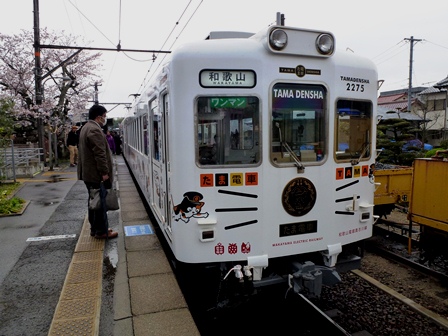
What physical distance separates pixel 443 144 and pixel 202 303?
14.3 m

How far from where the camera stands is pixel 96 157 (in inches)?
197

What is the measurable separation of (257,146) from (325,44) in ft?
4.04

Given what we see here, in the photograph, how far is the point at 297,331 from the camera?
3.80 metres

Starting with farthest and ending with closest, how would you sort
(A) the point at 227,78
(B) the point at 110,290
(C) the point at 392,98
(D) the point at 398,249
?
(C) the point at 392,98, (D) the point at 398,249, (B) the point at 110,290, (A) the point at 227,78

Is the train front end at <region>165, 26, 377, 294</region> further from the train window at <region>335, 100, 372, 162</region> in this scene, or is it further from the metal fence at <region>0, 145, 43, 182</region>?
the metal fence at <region>0, 145, 43, 182</region>

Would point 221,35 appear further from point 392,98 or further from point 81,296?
point 392,98

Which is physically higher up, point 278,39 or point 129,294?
point 278,39

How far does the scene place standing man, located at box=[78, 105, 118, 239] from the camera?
197 inches

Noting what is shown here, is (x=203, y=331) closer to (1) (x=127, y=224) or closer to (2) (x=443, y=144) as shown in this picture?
(1) (x=127, y=224)

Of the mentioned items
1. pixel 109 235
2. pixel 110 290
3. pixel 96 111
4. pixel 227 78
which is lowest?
pixel 110 290

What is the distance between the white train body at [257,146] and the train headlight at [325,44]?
3 centimetres

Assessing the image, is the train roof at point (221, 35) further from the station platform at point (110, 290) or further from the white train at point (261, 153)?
the station platform at point (110, 290)

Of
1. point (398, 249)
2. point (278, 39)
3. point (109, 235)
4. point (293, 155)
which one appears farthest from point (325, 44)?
point (398, 249)

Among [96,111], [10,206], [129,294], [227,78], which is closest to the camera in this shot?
[227,78]
